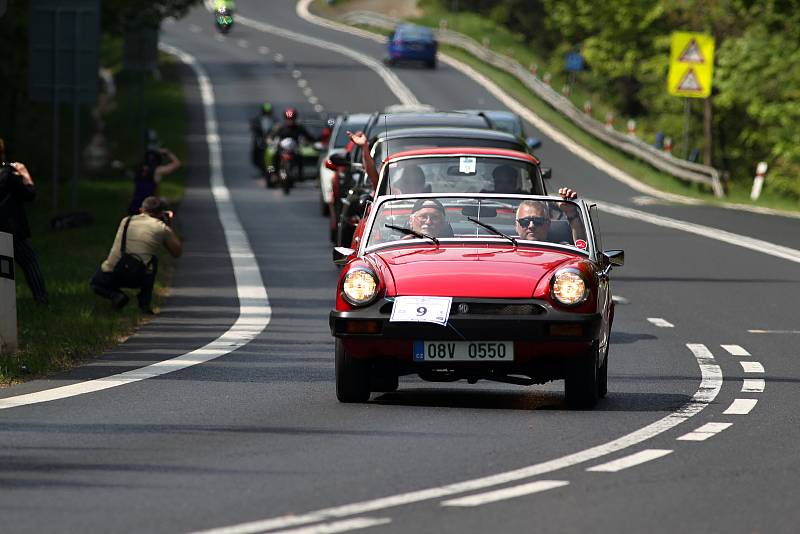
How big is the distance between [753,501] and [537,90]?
56.8 m

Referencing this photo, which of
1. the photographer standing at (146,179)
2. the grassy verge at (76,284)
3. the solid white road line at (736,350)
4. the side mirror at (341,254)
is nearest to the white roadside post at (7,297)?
the grassy verge at (76,284)

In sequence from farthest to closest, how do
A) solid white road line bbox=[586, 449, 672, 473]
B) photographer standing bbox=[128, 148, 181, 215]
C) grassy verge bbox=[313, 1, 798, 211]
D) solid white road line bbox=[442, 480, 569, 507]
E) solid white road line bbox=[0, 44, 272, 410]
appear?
grassy verge bbox=[313, 1, 798, 211] → photographer standing bbox=[128, 148, 181, 215] → solid white road line bbox=[0, 44, 272, 410] → solid white road line bbox=[586, 449, 672, 473] → solid white road line bbox=[442, 480, 569, 507]

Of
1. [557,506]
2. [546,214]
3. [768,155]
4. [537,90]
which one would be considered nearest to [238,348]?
[546,214]

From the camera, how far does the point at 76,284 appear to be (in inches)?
800

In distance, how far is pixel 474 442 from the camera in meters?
10.3

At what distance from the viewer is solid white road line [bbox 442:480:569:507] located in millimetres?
8406

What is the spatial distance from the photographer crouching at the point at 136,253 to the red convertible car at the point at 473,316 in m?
5.76

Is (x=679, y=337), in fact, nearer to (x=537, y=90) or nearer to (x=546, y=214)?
(x=546, y=214)

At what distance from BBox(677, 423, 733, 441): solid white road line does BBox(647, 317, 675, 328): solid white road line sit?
6.45 metres

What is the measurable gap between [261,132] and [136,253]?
26942 mm

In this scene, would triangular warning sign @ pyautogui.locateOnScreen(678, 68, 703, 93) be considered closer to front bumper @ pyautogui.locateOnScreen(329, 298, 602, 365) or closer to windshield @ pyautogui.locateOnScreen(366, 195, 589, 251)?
windshield @ pyautogui.locateOnScreen(366, 195, 589, 251)

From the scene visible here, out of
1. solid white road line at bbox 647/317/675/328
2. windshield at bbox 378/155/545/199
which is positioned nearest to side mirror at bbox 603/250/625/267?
windshield at bbox 378/155/545/199

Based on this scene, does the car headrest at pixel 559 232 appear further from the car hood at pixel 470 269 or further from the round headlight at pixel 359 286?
the round headlight at pixel 359 286

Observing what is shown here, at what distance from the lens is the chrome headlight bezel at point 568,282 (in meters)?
11.7
